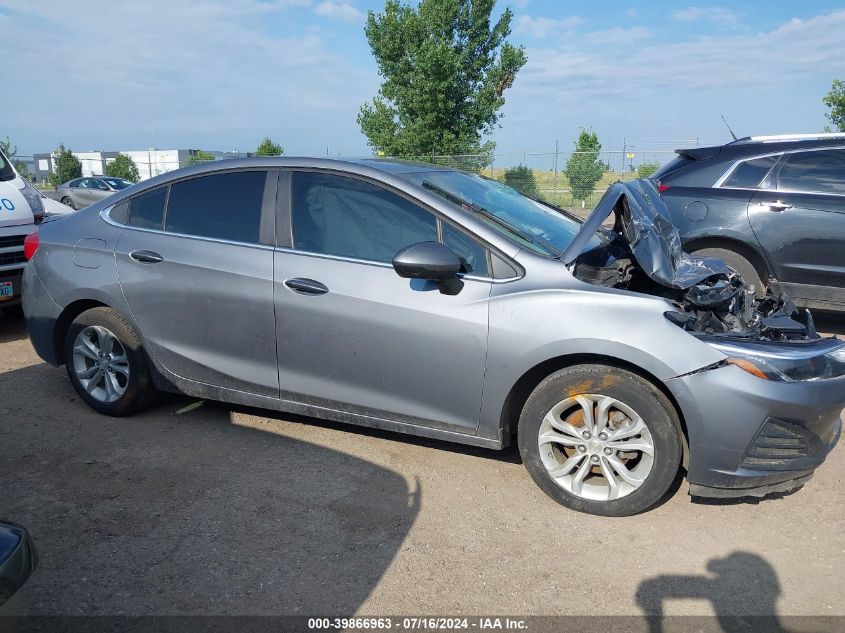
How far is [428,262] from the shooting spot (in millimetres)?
3266

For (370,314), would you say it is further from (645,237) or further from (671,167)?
(671,167)

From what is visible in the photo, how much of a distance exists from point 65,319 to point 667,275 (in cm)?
381

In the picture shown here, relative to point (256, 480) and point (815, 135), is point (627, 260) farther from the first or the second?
point (815, 135)

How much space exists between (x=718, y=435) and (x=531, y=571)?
3.39 ft

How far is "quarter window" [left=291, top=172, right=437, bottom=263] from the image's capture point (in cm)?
360

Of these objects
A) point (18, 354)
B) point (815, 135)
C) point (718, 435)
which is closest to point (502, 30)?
point (815, 135)

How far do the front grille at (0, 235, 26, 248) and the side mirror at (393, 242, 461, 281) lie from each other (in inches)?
186

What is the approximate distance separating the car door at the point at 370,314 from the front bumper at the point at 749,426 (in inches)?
40.3

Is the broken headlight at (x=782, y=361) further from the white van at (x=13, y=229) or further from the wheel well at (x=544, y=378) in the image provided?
the white van at (x=13, y=229)

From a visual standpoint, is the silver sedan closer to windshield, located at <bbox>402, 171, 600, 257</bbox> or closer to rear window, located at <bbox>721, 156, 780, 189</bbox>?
rear window, located at <bbox>721, 156, 780, 189</bbox>

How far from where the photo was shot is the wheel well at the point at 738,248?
20.5 feet

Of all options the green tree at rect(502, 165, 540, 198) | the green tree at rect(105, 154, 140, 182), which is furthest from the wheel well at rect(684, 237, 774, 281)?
the green tree at rect(105, 154, 140, 182)

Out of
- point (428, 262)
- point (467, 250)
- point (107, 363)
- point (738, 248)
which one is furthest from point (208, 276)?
point (738, 248)

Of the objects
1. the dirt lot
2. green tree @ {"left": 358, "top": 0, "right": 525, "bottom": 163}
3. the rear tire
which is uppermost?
green tree @ {"left": 358, "top": 0, "right": 525, "bottom": 163}
